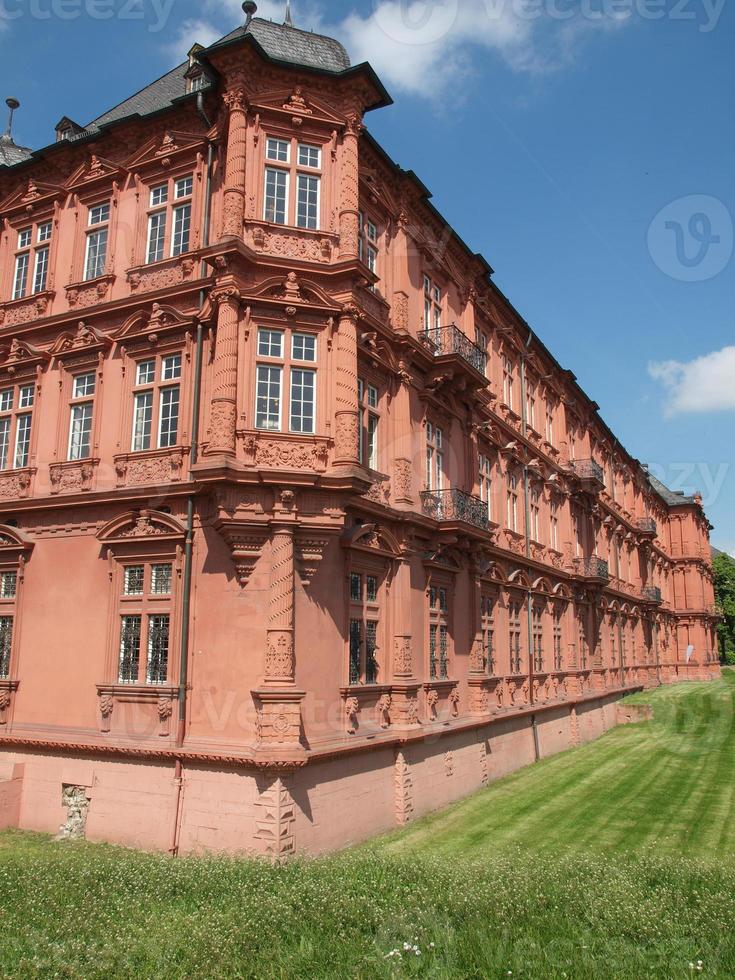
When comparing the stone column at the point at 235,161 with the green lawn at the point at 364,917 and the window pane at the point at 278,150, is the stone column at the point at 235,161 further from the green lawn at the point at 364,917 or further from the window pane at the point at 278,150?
the green lawn at the point at 364,917

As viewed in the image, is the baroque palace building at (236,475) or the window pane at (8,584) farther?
the window pane at (8,584)

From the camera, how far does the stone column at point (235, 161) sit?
693 inches

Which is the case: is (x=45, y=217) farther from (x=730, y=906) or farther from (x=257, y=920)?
(x=730, y=906)

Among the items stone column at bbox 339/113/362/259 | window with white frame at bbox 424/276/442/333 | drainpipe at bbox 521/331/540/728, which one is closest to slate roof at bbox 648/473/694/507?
drainpipe at bbox 521/331/540/728

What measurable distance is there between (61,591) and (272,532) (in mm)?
6324

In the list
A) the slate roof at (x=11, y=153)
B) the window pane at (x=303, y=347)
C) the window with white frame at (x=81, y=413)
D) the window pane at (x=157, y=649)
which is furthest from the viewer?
the slate roof at (x=11, y=153)

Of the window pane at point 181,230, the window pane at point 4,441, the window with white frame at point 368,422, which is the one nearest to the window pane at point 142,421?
the window pane at point 181,230

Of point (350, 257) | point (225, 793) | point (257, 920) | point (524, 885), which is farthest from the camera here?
point (350, 257)

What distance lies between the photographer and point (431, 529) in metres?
22.0

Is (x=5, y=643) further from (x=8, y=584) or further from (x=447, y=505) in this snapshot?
(x=447, y=505)

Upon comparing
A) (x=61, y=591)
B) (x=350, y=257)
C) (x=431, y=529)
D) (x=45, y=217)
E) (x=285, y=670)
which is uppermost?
(x=45, y=217)

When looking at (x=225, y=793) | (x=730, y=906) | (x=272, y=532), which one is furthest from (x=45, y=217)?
(x=730, y=906)

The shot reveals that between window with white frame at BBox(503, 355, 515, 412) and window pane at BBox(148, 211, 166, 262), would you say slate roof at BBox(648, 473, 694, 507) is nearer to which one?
window with white frame at BBox(503, 355, 515, 412)

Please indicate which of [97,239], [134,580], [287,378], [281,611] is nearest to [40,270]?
[97,239]
